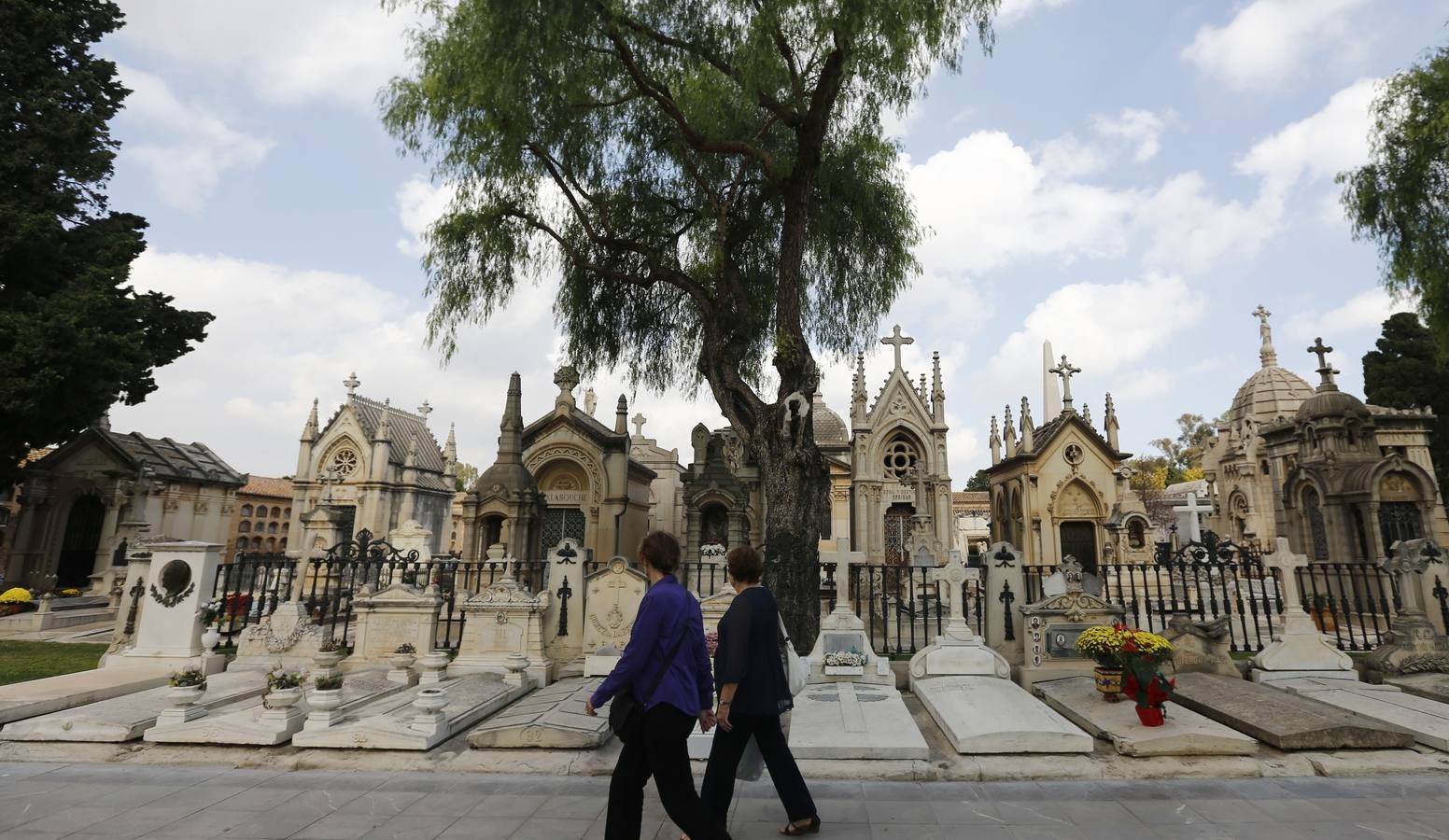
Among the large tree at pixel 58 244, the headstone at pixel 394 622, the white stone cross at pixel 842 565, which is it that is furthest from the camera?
the large tree at pixel 58 244

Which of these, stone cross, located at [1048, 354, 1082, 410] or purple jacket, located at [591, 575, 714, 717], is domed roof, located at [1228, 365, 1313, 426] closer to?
stone cross, located at [1048, 354, 1082, 410]

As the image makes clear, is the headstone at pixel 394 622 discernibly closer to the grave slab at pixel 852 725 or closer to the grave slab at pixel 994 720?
the grave slab at pixel 852 725

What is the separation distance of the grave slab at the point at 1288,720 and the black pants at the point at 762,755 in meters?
4.18

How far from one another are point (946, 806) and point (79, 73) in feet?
74.5

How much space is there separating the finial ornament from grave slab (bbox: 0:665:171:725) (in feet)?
78.7

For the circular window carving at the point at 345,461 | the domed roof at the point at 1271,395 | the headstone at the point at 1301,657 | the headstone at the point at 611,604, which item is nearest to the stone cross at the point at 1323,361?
the domed roof at the point at 1271,395

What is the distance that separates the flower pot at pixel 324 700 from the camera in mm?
5656

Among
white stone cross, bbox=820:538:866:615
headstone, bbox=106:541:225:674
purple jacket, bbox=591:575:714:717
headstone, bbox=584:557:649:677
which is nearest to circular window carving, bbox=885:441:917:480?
white stone cross, bbox=820:538:866:615

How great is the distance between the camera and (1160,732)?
522 centimetres

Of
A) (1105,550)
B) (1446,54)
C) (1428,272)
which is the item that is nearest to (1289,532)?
(1105,550)

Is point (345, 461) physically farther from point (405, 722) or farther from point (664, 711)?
point (664, 711)

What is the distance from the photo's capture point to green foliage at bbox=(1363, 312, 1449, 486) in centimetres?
2277

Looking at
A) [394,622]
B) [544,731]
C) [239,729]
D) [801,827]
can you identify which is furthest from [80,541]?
[801,827]

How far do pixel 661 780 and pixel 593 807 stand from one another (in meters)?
1.50
